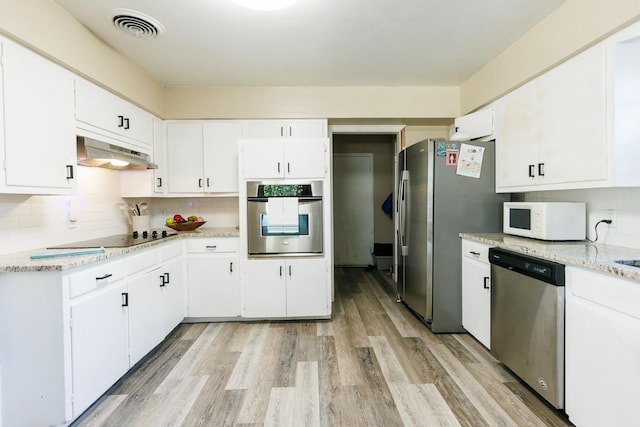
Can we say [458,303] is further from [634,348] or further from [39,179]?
[39,179]

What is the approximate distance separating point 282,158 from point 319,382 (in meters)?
1.94

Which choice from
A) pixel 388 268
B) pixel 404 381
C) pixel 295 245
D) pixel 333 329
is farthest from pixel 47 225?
pixel 388 268

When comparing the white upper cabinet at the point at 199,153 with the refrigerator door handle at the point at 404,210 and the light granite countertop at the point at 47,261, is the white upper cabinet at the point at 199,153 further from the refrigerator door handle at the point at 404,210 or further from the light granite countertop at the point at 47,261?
the refrigerator door handle at the point at 404,210

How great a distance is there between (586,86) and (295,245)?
7.97ft

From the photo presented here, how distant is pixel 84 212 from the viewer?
102 inches

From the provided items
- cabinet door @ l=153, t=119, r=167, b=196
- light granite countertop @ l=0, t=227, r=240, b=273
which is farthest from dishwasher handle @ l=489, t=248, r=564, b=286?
cabinet door @ l=153, t=119, r=167, b=196

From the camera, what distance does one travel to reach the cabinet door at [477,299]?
234 cm

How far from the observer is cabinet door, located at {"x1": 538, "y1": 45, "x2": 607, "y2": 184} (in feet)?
5.79

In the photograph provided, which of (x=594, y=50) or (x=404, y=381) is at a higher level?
(x=594, y=50)

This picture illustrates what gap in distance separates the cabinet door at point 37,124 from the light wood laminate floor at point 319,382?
1.39 metres

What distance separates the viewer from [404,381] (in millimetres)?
2057

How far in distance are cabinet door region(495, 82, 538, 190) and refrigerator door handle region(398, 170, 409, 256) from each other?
0.81 m

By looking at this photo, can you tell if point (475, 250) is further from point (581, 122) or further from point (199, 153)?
point (199, 153)

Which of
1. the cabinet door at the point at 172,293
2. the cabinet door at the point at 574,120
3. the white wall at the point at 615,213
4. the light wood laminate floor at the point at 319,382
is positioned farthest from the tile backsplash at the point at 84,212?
the white wall at the point at 615,213
